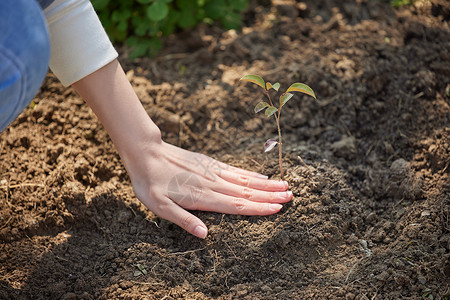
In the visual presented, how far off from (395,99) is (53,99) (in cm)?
194

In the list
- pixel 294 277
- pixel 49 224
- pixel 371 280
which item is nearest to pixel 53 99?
pixel 49 224

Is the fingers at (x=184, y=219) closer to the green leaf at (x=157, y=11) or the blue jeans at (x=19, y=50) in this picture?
the blue jeans at (x=19, y=50)

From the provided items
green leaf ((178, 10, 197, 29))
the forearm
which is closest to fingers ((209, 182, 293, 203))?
the forearm

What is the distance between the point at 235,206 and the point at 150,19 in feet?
4.56

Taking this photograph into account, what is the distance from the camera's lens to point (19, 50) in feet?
4.37

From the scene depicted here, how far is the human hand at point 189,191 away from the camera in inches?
78.0

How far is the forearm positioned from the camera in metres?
1.88

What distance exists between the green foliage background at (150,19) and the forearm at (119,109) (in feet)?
2.90

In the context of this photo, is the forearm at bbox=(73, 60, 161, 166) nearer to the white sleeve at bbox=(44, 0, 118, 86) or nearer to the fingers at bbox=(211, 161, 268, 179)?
the white sleeve at bbox=(44, 0, 118, 86)

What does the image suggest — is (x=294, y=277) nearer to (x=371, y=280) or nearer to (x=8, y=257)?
(x=371, y=280)

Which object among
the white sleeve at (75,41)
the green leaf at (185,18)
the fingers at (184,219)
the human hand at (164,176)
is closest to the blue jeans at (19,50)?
the white sleeve at (75,41)

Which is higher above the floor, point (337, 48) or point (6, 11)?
point (6, 11)

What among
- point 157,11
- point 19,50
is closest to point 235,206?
point 19,50

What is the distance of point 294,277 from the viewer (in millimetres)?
1847
